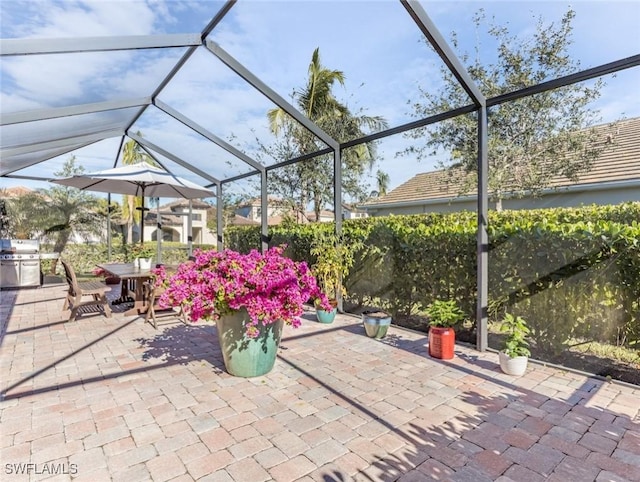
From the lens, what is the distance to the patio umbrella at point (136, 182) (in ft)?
19.9

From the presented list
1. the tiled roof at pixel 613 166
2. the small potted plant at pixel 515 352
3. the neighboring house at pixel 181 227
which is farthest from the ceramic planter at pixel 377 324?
the neighboring house at pixel 181 227

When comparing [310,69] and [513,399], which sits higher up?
[310,69]

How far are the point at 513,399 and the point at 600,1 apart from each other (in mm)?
6011

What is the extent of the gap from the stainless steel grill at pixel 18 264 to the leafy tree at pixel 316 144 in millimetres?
6623

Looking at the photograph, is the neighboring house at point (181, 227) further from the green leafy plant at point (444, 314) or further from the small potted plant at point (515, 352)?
the small potted plant at point (515, 352)

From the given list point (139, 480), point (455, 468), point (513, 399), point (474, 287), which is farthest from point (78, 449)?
point (474, 287)

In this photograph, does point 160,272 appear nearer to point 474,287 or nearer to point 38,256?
point 474,287

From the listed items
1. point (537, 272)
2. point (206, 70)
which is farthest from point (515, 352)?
point (206, 70)

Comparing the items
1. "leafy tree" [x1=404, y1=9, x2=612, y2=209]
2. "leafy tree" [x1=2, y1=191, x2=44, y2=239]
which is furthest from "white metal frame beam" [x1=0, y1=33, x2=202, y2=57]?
"leafy tree" [x1=2, y1=191, x2=44, y2=239]

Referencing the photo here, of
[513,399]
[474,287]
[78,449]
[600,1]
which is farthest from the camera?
[600,1]

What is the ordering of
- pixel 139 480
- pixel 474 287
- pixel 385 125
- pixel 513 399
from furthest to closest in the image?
1. pixel 385 125
2. pixel 474 287
3. pixel 513 399
4. pixel 139 480

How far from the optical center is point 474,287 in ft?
14.8

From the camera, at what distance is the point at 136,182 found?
6.78 metres

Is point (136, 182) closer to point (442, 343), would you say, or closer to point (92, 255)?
point (442, 343)
